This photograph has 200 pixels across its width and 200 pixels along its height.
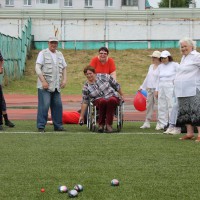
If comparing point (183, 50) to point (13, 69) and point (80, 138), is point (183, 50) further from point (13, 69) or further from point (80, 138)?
point (13, 69)

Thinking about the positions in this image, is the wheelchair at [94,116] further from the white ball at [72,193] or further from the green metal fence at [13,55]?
the green metal fence at [13,55]

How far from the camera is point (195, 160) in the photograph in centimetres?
988

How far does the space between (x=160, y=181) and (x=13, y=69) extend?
3366cm

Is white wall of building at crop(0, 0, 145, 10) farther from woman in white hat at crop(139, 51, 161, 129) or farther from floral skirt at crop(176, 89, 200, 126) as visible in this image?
floral skirt at crop(176, 89, 200, 126)

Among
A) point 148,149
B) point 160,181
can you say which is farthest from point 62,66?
point 160,181

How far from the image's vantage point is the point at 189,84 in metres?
12.7

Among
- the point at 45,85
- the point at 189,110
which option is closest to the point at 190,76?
the point at 189,110

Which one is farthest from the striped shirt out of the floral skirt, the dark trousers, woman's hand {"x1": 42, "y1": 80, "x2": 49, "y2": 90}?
the floral skirt

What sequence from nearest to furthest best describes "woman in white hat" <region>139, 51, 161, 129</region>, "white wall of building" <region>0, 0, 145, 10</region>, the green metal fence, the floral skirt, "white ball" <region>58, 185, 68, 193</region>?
"white ball" <region>58, 185, 68, 193</region> → the floral skirt → "woman in white hat" <region>139, 51, 161, 129</region> → the green metal fence → "white wall of building" <region>0, 0, 145, 10</region>

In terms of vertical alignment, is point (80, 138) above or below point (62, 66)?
below

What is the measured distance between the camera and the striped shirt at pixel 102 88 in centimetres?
1466

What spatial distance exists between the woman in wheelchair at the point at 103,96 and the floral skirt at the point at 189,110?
6.25 feet

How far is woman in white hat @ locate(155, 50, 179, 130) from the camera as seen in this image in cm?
1519

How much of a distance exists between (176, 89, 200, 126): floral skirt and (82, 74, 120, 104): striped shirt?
203 cm
